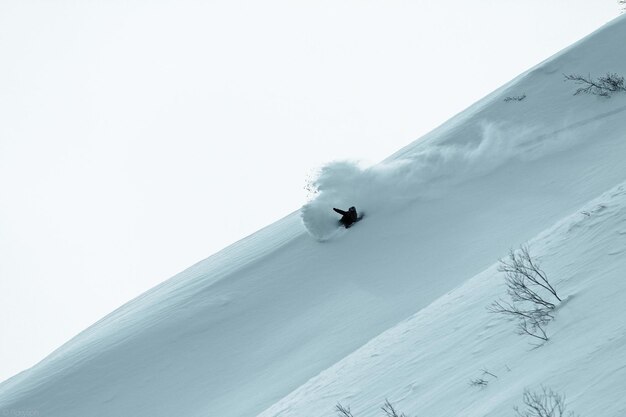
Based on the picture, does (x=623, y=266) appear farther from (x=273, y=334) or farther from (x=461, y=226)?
(x=273, y=334)

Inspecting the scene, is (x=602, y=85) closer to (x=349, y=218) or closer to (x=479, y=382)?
(x=349, y=218)

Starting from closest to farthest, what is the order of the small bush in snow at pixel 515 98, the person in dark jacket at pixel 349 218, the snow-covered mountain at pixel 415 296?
the snow-covered mountain at pixel 415 296 < the person in dark jacket at pixel 349 218 < the small bush in snow at pixel 515 98

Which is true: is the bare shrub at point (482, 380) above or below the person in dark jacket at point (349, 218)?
above

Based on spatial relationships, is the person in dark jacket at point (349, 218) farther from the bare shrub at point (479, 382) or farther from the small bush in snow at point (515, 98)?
the bare shrub at point (479, 382)

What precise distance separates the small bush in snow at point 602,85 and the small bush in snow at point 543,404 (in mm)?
12261

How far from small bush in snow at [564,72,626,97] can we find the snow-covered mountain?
311 millimetres

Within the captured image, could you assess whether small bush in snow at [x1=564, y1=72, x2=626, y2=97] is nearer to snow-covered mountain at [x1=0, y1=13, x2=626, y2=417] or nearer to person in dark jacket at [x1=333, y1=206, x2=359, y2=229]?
snow-covered mountain at [x1=0, y1=13, x2=626, y2=417]

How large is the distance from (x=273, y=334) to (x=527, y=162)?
23.0 feet

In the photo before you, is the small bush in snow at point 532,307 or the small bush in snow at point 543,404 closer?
the small bush in snow at point 543,404

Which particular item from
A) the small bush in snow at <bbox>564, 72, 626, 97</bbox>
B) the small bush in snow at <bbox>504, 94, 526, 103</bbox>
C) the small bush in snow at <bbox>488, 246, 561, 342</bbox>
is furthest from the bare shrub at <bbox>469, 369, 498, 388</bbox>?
the small bush in snow at <bbox>504, 94, 526, 103</bbox>

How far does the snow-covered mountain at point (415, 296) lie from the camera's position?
5.27 meters

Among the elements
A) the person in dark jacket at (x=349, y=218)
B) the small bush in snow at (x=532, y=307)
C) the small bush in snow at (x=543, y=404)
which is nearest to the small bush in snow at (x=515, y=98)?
the person in dark jacket at (x=349, y=218)

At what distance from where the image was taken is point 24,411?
44.9 ft

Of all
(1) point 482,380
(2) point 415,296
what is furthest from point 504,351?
(2) point 415,296
